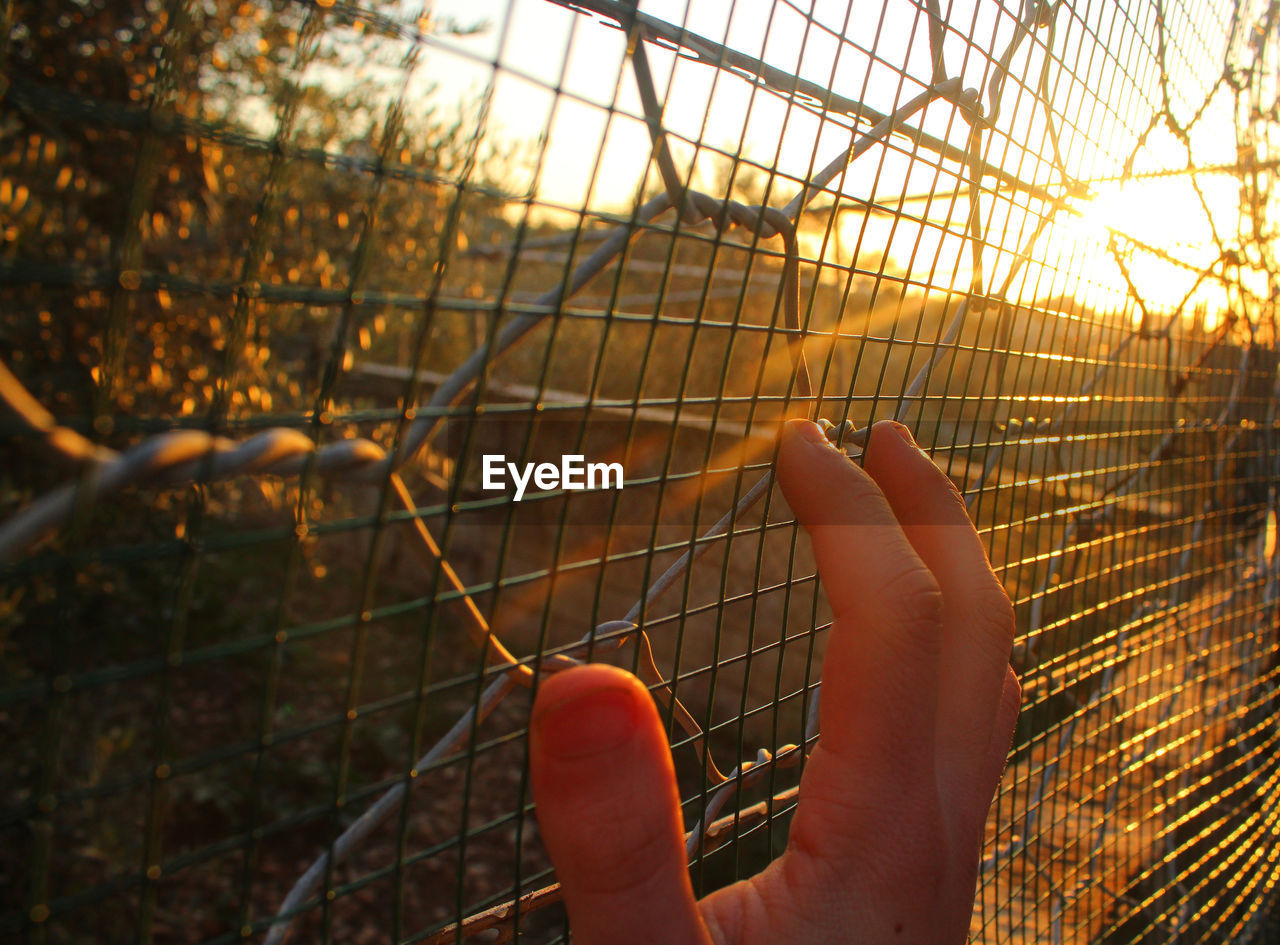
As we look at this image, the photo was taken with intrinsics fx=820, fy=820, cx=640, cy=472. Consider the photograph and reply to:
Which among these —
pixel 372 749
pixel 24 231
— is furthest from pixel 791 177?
pixel 372 749

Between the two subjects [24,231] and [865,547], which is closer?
[865,547]

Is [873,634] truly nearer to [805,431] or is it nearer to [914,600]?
[914,600]

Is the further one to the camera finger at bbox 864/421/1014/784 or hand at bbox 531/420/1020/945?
finger at bbox 864/421/1014/784

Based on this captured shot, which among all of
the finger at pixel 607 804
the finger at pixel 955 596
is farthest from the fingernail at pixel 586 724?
the finger at pixel 955 596

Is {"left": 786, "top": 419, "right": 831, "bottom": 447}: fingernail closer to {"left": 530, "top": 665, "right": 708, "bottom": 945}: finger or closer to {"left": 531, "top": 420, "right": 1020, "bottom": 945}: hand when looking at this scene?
{"left": 531, "top": 420, "right": 1020, "bottom": 945}: hand

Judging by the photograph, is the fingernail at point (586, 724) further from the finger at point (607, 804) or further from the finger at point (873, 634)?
the finger at point (873, 634)

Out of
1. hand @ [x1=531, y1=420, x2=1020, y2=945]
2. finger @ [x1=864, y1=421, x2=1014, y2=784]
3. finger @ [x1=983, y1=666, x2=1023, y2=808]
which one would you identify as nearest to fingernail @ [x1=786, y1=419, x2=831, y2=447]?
hand @ [x1=531, y1=420, x2=1020, y2=945]

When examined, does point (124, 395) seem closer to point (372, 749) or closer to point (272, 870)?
point (272, 870)
